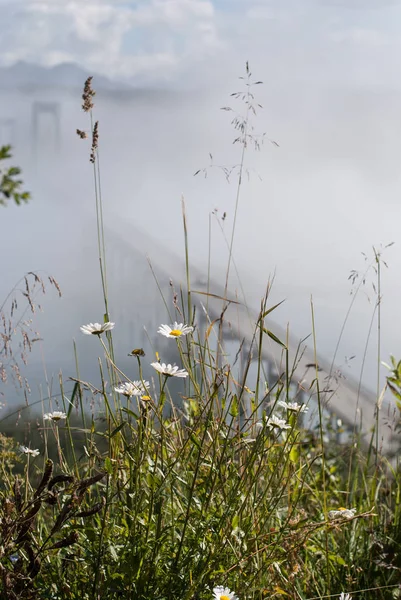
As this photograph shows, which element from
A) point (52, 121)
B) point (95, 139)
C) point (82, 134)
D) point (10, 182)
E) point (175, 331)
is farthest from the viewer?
point (52, 121)

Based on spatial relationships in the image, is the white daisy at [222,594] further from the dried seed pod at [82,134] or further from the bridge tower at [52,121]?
the bridge tower at [52,121]

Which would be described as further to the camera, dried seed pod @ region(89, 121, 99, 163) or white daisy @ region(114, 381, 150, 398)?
dried seed pod @ region(89, 121, 99, 163)

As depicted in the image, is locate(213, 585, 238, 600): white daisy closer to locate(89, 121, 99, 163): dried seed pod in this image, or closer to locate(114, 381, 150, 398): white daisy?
locate(114, 381, 150, 398): white daisy

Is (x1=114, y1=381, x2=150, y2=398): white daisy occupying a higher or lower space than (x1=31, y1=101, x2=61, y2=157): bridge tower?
lower

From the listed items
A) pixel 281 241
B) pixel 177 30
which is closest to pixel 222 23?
pixel 177 30

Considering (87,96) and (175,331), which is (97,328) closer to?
(175,331)

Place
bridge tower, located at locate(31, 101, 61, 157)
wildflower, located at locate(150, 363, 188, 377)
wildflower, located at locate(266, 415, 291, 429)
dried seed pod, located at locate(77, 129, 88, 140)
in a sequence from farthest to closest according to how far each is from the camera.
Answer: bridge tower, located at locate(31, 101, 61, 157) → dried seed pod, located at locate(77, 129, 88, 140) → wildflower, located at locate(266, 415, 291, 429) → wildflower, located at locate(150, 363, 188, 377)

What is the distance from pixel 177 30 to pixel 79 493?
881 inches

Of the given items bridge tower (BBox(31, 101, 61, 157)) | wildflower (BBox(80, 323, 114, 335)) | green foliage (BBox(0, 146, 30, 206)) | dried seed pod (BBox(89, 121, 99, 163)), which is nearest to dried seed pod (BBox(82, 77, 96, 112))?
dried seed pod (BBox(89, 121, 99, 163))

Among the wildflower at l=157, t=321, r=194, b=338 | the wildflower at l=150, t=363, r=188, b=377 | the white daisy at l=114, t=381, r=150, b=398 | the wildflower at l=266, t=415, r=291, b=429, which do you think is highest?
the wildflower at l=157, t=321, r=194, b=338

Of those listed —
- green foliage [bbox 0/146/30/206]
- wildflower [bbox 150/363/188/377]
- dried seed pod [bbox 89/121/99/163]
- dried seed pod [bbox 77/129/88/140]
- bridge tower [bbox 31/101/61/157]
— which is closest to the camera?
green foliage [bbox 0/146/30/206]

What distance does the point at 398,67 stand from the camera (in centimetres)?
1892

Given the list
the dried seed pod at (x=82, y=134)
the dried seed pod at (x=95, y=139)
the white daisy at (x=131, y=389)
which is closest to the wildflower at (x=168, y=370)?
the white daisy at (x=131, y=389)

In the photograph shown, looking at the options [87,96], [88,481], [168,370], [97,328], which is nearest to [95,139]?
[87,96]
